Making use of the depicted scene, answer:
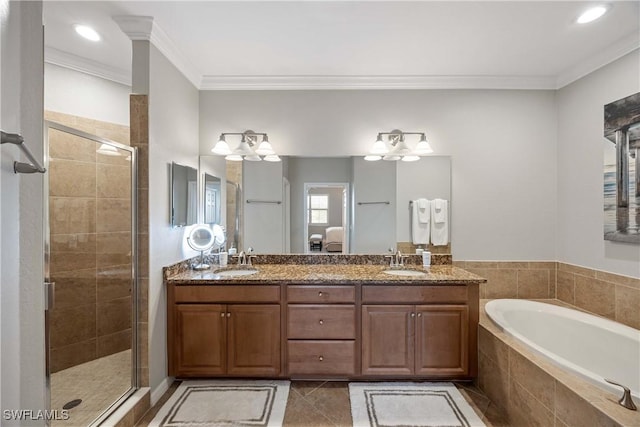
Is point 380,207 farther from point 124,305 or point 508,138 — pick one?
point 124,305

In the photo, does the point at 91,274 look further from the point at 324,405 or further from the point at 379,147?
the point at 379,147

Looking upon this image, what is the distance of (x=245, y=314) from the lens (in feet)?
7.47

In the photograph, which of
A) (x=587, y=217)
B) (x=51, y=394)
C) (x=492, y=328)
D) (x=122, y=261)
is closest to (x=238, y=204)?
(x=122, y=261)

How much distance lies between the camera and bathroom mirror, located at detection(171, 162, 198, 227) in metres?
2.32

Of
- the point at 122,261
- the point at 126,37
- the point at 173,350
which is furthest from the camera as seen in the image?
the point at 173,350

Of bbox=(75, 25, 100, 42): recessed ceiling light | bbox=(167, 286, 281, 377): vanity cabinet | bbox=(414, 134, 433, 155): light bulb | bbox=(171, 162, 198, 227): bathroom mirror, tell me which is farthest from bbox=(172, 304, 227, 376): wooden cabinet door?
bbox=(414, 134, 433, 155): light bulb

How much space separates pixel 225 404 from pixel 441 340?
1.61 metres

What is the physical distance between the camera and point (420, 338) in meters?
2.27

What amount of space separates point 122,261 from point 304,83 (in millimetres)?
2076

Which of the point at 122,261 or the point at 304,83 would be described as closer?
the point at 122,261

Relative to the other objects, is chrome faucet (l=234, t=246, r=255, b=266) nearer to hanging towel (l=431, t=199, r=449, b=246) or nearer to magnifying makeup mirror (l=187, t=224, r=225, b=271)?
magnifying makeup mirror (l=187, t=224, r=225, b=271)

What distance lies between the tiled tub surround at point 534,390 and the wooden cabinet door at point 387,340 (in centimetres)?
53

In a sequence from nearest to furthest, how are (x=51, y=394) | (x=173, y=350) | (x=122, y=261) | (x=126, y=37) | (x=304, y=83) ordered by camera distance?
(x=51, y=394) → (x=122, y=261) → (x=126, y=37) → (x=173, y=350) → (x=304, y=83)

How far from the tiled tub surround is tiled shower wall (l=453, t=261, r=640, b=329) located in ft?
1.95
